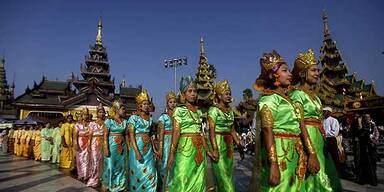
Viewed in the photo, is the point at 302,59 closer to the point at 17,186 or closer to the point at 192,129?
the point at 192,129

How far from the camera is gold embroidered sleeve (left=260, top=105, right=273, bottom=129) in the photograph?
3.25m

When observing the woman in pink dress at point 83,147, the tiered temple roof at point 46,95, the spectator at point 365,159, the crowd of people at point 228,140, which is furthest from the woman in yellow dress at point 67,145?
the tiered temple roof at point 46,95

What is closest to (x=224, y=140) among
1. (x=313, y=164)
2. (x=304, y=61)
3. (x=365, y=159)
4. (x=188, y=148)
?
(x=188, y=148)

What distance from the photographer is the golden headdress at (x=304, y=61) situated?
4422 mm

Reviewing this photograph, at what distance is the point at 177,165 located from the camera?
477cm

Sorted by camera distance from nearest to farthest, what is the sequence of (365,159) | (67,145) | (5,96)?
1. (365,159)
2. (67,145)
3. (5,96)

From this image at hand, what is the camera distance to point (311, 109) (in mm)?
4145

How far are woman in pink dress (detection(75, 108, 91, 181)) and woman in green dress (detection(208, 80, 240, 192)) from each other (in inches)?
215

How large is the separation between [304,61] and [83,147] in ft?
24.6

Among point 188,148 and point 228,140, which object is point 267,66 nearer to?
point 188,148

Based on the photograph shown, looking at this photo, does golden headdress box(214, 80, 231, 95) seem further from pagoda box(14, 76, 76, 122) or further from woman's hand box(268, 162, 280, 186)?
pagoda box(14, 76, 76, 122)

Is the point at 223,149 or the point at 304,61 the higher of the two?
the point at 304,61

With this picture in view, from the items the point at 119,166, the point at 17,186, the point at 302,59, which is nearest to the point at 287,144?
the point at 302,59

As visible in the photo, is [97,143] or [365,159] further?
[97,143]
